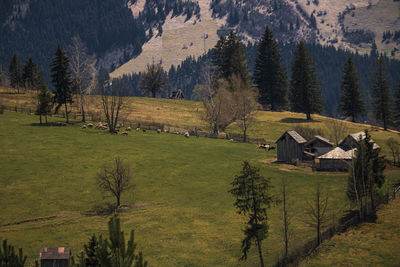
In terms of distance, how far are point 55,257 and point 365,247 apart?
23.9 meters

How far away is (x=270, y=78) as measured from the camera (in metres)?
111

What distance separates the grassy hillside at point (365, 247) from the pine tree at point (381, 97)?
6304cm

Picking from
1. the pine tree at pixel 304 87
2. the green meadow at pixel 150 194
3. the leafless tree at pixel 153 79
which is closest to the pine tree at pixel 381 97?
the pine tree at pixel 304 87

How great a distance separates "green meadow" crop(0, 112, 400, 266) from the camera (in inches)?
1294

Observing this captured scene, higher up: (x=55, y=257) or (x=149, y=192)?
(x=55, y=257)

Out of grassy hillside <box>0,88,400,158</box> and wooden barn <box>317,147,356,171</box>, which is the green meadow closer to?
wooden barn <box>317,147,356,171</box>

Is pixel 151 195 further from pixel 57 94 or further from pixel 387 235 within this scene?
pixel 57 94

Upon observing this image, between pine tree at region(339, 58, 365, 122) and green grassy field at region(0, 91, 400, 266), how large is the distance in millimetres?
47724

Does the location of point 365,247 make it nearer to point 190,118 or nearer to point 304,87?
point 190,118

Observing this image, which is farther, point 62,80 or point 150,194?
point 62,80

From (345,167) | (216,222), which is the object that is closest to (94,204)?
(216,222)

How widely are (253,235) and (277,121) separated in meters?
67.3

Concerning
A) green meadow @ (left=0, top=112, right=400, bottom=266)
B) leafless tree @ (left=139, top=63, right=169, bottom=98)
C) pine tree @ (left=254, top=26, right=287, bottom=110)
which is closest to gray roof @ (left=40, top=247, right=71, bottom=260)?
green meadow @ (left=0, top=112, right=400, bottom=266)

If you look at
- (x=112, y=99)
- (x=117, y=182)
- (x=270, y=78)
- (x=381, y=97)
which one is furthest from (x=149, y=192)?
(x=270, y=78)
